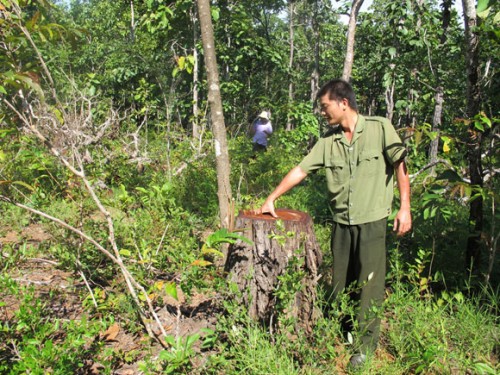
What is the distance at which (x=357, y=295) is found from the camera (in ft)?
8.68

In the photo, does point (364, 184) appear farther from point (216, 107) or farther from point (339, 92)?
point (216, 107)

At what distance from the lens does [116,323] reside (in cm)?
281

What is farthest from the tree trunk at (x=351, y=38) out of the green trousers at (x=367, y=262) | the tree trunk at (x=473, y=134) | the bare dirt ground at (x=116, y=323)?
the bare dirt ground at (x=116, y=323)

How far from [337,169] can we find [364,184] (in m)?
0.20

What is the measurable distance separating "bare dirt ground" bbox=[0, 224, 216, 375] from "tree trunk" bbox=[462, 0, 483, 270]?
2.03 metres

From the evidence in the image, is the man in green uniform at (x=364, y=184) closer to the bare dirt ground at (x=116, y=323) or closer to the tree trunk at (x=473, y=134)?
the tree trunk at (x=473, y=134)

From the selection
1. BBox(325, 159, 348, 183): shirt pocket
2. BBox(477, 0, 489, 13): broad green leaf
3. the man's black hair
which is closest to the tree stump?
BBox(325, 159, 348, 183): shirt pocket

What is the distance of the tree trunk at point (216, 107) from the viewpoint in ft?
10.2

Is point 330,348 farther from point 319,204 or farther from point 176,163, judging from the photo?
point 176,163

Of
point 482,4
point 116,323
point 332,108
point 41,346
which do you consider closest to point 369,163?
point 332,108

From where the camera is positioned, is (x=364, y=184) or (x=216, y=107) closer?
(x=364, y=184)

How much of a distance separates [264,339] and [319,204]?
2841 millimetres

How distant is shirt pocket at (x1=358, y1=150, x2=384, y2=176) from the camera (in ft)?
8.05

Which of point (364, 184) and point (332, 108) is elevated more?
point (332, 108)
